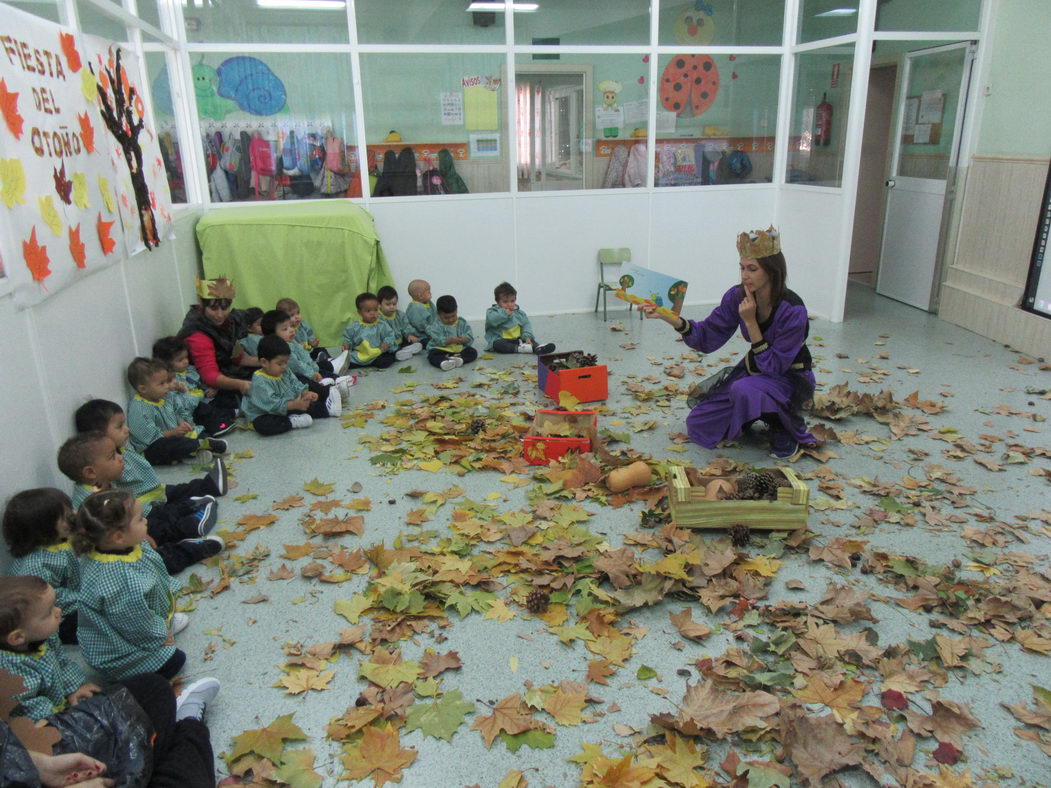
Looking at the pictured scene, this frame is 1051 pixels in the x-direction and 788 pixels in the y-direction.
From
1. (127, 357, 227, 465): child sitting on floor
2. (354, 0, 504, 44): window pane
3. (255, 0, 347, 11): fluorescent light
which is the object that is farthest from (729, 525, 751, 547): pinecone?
(255, 0, 347, 11): fluorescent light

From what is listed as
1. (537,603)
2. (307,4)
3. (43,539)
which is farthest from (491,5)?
(43,539)

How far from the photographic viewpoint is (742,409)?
4457 millimetres

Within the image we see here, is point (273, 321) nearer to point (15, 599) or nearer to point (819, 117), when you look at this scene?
point (15, 599)

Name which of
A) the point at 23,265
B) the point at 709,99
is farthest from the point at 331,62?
the point at 23,265

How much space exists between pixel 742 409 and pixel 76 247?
3.66 metres

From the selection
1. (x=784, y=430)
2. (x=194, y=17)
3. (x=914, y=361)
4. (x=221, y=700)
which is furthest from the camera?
(x=194, y=17)

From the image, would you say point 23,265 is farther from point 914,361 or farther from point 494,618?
point 914,361

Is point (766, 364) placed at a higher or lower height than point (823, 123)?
lower

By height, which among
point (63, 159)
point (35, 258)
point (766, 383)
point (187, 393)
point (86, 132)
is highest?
point (86, 132)

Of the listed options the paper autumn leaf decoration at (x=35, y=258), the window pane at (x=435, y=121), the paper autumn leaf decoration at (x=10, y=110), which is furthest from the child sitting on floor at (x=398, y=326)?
the paper autumn leaf decoration at (x=10, y=110)

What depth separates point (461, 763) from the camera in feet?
7.68

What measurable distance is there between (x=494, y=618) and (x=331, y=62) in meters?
6.08

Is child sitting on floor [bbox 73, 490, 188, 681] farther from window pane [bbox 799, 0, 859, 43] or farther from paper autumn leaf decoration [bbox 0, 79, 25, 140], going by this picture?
window pane [bbox 799, 0, 859, 43]

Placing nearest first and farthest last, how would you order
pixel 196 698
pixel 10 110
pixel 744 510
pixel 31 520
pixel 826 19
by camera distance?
pixel 196 698 < pixel 31 520 < pixel 10 110 < pixel 744 510 < pixel 826 19
